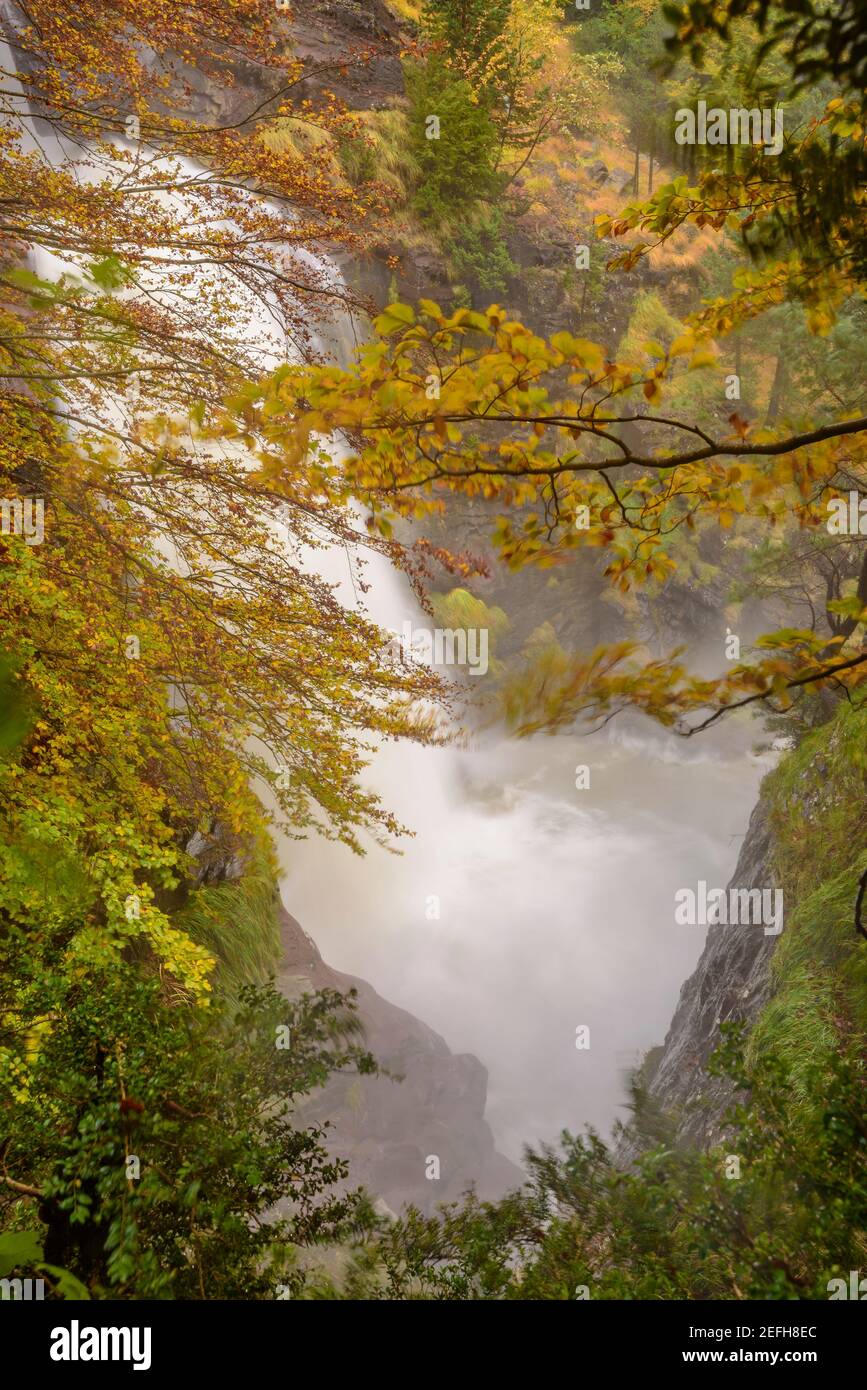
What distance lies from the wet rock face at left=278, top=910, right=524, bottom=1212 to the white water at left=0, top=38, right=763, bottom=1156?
0.72 m

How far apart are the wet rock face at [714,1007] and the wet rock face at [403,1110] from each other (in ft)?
5.41

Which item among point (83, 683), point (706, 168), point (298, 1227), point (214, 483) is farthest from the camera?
point (214, 483)

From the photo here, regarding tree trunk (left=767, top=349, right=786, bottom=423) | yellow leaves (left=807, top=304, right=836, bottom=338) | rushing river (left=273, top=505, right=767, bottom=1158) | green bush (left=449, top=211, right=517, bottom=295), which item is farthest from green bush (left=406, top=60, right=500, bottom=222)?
yellow leaves (left=807, top=304, right=836, bottom=338)

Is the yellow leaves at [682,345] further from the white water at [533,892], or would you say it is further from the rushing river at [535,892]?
the rushing river at [535,892]

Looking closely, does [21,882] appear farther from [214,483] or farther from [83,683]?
[214,483]

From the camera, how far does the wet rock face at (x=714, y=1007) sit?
12.3 feet

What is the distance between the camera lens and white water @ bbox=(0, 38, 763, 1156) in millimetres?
7680

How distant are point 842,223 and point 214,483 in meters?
2.66

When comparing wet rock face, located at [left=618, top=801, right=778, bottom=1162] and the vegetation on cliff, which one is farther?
wet rock face, located at [left=618, top=801, right=778, bottom=1162]

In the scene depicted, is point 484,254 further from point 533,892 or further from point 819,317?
point 533,892

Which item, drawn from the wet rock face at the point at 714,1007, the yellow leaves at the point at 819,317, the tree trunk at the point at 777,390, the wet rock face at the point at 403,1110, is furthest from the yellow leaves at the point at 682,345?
the tree trunk at the point at 777,390

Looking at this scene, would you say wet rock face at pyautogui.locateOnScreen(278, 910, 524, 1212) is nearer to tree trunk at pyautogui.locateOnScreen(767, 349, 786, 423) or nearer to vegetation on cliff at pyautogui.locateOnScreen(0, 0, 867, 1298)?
vegetation on cliff at pyautogui.locateOnScreen(0, 0, 867, 1298)
